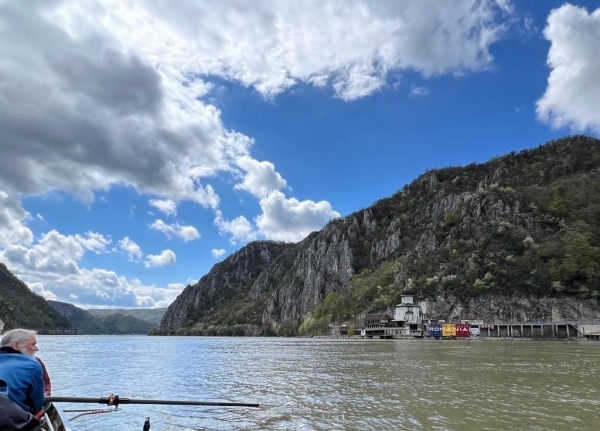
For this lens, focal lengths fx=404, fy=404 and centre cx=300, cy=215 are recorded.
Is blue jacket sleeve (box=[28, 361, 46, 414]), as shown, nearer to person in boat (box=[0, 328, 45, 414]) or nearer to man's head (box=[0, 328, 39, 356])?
person in boat (box=[0, 328, 45, 414])

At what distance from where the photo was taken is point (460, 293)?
13925 cm

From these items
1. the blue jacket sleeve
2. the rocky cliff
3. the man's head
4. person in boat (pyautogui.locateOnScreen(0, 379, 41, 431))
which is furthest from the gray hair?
the rocky cliff

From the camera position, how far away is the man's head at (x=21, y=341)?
7556 millimetres

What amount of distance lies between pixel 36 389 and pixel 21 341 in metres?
1.20

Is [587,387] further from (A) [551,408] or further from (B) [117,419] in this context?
(B) [117,419]

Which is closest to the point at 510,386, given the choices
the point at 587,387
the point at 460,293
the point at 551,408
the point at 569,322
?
the point at 587,387

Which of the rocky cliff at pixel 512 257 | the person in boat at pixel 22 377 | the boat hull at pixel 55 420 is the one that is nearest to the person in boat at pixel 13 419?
the person in boat at pixel 22 377

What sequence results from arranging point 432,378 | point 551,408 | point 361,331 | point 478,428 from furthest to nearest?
point 361,331 < point 432,378 < point 551,408 < point 478,428

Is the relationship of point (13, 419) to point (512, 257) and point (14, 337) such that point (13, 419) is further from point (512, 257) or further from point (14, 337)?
point (512, 257)

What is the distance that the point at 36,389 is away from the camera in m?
7.03

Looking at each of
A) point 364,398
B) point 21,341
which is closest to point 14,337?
point 21,341

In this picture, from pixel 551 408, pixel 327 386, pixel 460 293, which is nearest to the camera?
pixel 551 408

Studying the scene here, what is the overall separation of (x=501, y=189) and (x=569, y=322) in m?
71.6

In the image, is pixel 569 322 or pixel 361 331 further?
pixel 361 331
